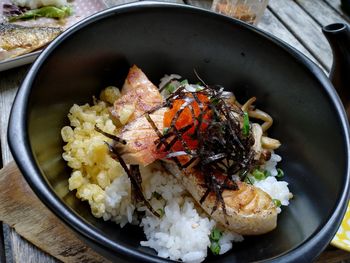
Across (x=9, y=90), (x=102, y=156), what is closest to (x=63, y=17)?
(x=9, y=90)

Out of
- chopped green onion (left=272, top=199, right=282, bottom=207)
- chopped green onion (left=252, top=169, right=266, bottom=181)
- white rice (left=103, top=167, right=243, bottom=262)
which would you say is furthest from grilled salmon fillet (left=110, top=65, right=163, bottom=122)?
chopped green onion (left=272, top=199, right=282, bottom=207)

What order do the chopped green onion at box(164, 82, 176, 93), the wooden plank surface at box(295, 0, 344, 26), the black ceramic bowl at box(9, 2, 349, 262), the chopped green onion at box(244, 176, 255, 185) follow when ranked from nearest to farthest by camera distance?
1. the black ceramic bowl at box(9, 2, 349, 262)
2. the chopped green onion at box(244, 176, 255, 185)
3. the chopped green onion at box(164, 82, 176, 93)
4. the wooden plank surface at box(295, 0, 344, 26)

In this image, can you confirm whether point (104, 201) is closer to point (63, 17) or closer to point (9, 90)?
point (9, 90)

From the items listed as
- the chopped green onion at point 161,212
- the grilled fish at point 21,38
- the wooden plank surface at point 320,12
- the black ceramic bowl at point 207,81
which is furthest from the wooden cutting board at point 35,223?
the wooden plank surface at point 320,12

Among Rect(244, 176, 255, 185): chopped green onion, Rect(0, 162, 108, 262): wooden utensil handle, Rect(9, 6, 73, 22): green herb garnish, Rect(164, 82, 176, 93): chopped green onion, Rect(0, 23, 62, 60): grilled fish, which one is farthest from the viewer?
Rect(9, 6, 73, 22): green herb garnish

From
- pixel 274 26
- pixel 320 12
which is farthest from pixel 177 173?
pixel 320 12

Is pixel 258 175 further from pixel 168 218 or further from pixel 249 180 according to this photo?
pixel 168 218

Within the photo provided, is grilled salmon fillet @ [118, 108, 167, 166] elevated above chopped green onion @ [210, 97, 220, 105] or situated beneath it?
situated beneath

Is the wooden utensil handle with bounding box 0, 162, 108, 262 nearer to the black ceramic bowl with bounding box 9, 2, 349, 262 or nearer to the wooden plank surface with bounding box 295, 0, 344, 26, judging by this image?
the black ceramic bowl with bounding box 9, 2, 349, 262
